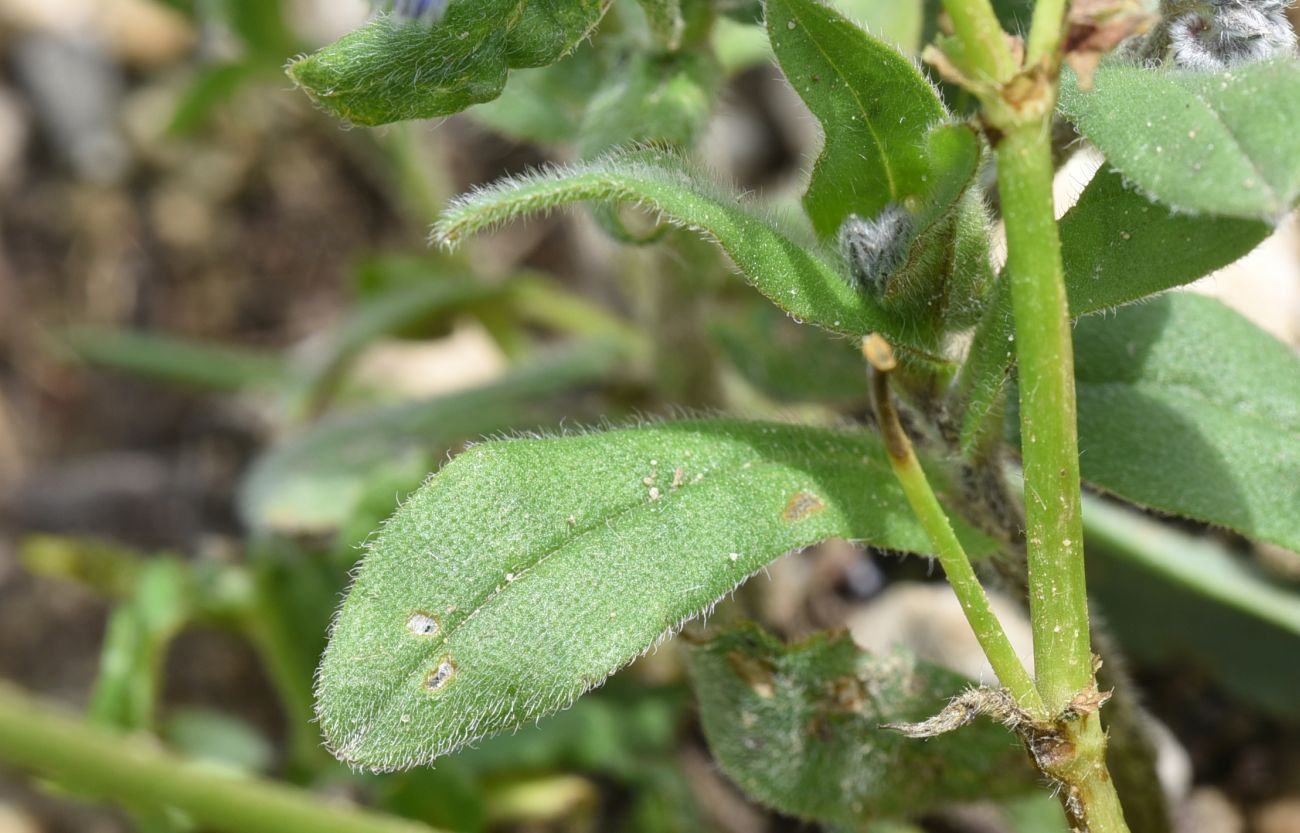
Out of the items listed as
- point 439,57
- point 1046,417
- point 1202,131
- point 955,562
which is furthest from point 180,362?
point 1202,131

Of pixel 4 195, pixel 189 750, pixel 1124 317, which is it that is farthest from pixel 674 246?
pixel 4 195

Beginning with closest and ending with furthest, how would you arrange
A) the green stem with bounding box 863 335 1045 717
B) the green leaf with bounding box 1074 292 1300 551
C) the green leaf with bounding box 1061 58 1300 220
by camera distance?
the green leaf with bounding box 1061 58 1300 220 < the green stem with bounding box 863 335 1045 717 < the green leaf with bounding box 1074 292 1300 551

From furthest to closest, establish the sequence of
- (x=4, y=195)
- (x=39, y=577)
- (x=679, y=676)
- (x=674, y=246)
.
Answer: (x=4, y=195), (x=39, y=577), (x=679, y=676), (x=674, y=246)

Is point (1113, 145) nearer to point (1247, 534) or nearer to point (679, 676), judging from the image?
point (1247, 534)

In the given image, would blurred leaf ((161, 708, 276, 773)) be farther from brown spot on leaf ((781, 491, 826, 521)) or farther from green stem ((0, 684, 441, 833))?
brown spot on leaf ((781, 491, 826, 521))

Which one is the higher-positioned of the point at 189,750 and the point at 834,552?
the point at 834,552

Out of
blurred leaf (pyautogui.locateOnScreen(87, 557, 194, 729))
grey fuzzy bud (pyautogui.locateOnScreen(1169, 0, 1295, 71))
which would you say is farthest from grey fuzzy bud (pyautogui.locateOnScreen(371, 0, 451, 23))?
blurred leaf (pyautogui.locateOnScreen(87, 557, 194, 729))
